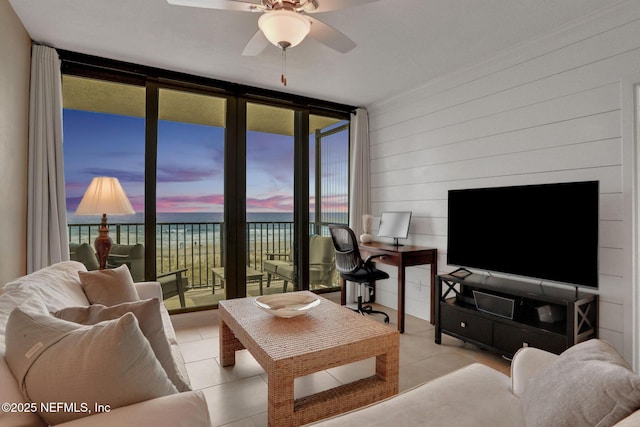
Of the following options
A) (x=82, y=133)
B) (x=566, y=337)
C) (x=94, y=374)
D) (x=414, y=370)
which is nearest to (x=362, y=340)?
(x=414, y=370)

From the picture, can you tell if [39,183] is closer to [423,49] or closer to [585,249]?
[423,49]

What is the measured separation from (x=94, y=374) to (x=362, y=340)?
128 cm

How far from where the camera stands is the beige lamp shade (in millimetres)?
A: 2561

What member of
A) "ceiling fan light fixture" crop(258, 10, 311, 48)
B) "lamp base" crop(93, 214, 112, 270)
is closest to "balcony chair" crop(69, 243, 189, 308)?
"lamp base" crop(93, 214, 112, 270)

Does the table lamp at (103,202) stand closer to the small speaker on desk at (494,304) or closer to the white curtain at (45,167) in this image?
the white curtain at (45,167)

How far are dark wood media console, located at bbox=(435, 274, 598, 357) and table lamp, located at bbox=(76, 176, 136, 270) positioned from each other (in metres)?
2.80

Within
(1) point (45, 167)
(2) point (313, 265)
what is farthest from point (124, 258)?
(2) point (313, 265)

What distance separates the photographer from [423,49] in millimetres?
2920

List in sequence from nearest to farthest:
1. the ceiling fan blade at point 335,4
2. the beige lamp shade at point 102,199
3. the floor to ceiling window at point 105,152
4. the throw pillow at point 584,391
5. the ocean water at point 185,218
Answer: the throw pillow at point 584,391 < the ceiling fan blade at point 335,4 < the beige lamp shade at point 102,199 < the floor to ceiling window at point 105,152 < the ocean water at point 185,218

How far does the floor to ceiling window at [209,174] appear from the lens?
359 centimetres

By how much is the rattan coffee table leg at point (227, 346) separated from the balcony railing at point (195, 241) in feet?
4.38

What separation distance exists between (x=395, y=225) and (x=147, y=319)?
318cm

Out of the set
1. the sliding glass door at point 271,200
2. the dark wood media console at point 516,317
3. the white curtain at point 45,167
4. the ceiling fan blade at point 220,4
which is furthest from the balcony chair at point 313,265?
the ceiling fan blade at point 220,4

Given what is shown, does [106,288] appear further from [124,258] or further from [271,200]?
[271,200]
